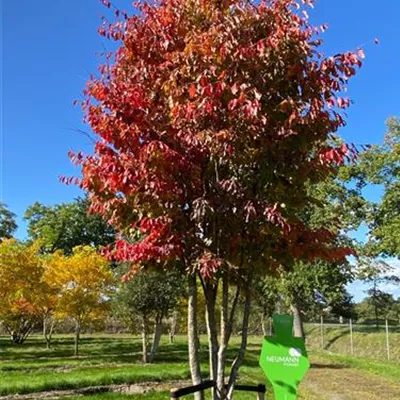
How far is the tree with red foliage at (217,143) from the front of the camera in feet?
12.4

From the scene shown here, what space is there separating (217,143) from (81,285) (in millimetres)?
19935

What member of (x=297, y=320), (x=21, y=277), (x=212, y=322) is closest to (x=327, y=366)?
(x=297, y=320)

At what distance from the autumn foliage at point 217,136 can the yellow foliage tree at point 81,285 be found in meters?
18.6

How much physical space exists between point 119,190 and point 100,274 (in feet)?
62.3

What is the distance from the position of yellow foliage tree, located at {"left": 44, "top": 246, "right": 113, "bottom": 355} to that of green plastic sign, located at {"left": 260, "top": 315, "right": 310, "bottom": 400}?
60.8ft

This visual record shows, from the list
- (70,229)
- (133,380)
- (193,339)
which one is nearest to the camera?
(193,339)

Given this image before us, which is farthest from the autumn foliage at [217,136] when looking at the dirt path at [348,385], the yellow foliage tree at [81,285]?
the yellow foliage tree at [81,285]

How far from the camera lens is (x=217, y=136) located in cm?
368

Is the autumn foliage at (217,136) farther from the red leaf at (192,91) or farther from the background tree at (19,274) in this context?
the background tree at (19,274)

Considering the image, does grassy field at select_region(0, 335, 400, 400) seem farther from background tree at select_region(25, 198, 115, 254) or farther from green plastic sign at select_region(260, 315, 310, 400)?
background tree at select_region(25, 198, 115, 254)

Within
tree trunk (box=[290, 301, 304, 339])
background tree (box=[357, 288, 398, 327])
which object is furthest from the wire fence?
background tree (box=[357, 288, 398, 327])

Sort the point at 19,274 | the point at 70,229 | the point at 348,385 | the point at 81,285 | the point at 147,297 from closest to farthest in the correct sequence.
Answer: the point at 348,385
the point at 147,297
the point at 19,274
the point at 81,285
the point at 70,229

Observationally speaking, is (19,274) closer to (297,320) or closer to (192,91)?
(297,320)

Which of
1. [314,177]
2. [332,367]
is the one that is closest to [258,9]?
[314,177]
